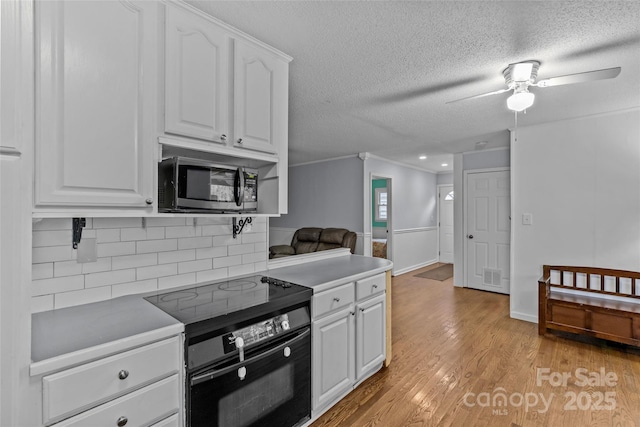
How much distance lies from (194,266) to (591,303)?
373 cm

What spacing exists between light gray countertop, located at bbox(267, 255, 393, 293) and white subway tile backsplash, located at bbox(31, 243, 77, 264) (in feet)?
3.71

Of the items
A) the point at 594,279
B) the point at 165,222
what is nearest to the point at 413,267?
the point at 594,279

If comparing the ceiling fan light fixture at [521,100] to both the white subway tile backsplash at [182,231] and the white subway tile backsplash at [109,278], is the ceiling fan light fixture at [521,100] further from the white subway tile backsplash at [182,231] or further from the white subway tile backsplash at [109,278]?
the white subway tile backsplash at [109,278]

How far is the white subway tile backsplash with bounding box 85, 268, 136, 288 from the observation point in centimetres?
154

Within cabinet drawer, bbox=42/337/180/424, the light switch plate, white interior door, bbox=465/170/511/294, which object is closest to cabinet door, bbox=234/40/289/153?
the light switch plate

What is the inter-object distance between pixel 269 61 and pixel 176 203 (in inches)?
41.8

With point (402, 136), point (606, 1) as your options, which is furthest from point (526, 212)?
point (606, 1)

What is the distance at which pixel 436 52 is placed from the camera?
1992mm

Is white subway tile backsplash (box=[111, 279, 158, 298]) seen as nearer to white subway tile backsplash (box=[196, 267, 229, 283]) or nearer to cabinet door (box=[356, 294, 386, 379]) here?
white subway tile backsplash (box=[196, 267, 229, 283])

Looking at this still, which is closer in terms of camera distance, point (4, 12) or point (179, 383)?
point (4, 12)

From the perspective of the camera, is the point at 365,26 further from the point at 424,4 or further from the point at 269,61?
the point at 269,61

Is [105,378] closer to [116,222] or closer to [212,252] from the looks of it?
[116,222]

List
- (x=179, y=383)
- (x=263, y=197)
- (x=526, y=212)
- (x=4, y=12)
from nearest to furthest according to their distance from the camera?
(x=4, y=12), (x=179, y=383), (x=263, y=197), (x=526, y=212)

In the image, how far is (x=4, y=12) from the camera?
0.91m
